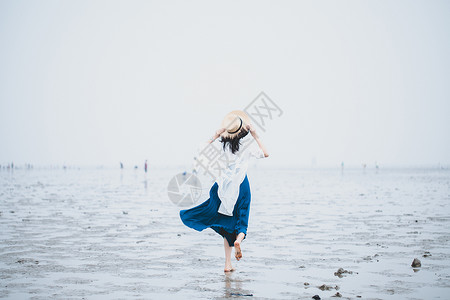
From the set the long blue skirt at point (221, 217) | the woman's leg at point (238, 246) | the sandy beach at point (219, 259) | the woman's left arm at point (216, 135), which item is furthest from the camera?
the woman's left arm at point (216, 135)

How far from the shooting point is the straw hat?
634 centimetres

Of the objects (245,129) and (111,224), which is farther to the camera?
(111,224)

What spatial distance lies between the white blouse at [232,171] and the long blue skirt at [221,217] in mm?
96

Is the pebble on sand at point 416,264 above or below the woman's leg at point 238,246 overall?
below

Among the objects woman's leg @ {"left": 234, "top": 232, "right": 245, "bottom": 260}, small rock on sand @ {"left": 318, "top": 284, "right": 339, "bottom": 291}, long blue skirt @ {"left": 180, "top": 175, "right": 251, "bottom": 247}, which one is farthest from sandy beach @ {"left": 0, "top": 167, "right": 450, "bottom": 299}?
long blue skirt @ {"left": 180, "top": 175, "right": 251, "bottom": 247}

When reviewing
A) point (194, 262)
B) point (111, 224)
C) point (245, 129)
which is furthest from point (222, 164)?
point (111, 224)

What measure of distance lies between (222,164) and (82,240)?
3.50 metres

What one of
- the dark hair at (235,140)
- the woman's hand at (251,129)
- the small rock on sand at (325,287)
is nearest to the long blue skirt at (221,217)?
the dark hair at (235,140)

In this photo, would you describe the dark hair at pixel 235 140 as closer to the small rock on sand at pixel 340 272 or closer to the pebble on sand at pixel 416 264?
the small rock on sand at pixel 340 272

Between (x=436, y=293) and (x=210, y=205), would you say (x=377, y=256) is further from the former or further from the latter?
(x=210, y=205)

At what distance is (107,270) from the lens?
A: 6125 millimetres

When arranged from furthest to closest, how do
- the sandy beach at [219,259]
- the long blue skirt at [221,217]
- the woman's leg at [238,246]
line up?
the long blue skirt at [221,217] < the woman's leg at [238,246] < the sandy beach at [219,259]

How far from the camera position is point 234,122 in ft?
21.0

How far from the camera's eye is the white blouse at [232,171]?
623cm
